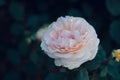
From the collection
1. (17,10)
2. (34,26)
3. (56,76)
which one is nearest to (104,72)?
(56,76)

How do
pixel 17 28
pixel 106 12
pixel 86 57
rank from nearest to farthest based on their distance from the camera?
pixel 86 57 → pixel 106 12 → pixel 17 28

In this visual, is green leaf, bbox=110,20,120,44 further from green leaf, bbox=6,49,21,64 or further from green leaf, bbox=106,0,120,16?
green leaf, bbox=6,49,21,64

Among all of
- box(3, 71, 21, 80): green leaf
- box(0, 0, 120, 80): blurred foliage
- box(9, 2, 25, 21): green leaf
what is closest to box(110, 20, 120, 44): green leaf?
box(0, 0, 120, 80): blurred foliage

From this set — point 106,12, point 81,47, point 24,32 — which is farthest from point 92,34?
point 24,32

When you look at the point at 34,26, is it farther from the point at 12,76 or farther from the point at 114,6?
the point at 114,6

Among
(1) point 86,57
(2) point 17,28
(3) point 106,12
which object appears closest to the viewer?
(1) point 86,57

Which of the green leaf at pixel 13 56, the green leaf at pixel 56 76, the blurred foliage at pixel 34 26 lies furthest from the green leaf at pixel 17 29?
the green leaf at pixel 56 76

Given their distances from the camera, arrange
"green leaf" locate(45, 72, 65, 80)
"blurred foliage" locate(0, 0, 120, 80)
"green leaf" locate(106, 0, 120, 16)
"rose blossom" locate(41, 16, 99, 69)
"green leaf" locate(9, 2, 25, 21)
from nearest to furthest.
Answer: "rose blossom" locate(41, 16, 99, 69) < "green leaf" locate(45, 72, 65, 80) < "green leaf" locate(106, 0, 120, 16) < "blurred foliage" locate(0, 0, 120, 80) < "green leaf" locate(9, 2, 25, 21)

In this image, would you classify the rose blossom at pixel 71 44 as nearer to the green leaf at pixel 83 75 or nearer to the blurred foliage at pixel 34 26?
the green leaf at pixel 83 75

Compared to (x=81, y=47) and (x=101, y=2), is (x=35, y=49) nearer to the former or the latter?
(x=101, y=2)
